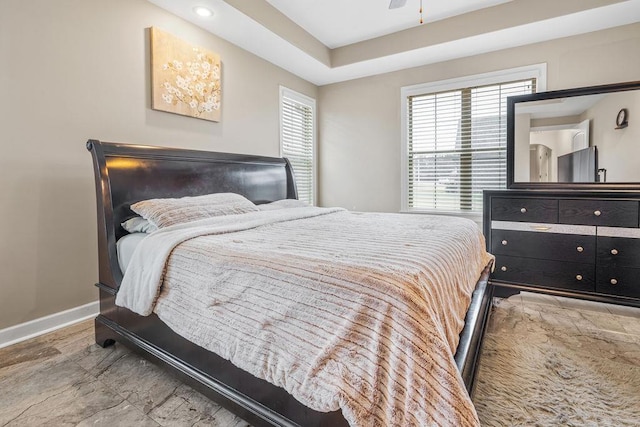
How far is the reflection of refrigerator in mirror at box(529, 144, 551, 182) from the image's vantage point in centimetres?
308

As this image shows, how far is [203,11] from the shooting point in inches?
109

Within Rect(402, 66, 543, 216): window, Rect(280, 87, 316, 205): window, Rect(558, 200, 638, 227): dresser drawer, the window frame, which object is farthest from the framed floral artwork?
Rect(558, 200, 638, 227): dresser drawer

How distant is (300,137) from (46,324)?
3.35m

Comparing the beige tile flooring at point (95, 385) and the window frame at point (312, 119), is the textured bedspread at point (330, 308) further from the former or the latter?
the window frame at point (312, 119)

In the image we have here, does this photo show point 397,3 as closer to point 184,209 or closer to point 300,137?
point 184,209

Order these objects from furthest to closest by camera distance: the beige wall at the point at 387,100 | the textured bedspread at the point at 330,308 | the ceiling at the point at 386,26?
the beige wall at the point at 387,100 → the ceiling at the point at 386,26 → the textured bedspread at the point at 330,308

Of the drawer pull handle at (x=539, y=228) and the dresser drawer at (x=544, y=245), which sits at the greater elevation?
the drawer pull handle at (x=539, y=228)

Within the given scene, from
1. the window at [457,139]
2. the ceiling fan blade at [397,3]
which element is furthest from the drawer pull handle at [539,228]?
the ceiling fan blade at [397,3]

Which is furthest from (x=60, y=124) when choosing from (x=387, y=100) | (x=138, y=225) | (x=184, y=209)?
(x=387, y=100)

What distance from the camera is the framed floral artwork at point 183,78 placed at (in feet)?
8.79

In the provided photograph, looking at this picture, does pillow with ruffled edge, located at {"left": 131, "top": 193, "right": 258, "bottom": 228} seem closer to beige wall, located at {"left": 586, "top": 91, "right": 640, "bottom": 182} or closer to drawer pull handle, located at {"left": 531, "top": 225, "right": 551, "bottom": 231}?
drawer pull handle, located at {"left": 531, "top": 225, "right": 551, "bottom": 231}

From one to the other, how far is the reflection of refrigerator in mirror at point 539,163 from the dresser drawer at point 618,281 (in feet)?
3.12

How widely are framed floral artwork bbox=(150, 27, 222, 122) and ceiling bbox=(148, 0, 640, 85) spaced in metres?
0.28

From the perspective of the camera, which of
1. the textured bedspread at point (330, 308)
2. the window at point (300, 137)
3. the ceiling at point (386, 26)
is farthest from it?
the window at point (300, 137)
